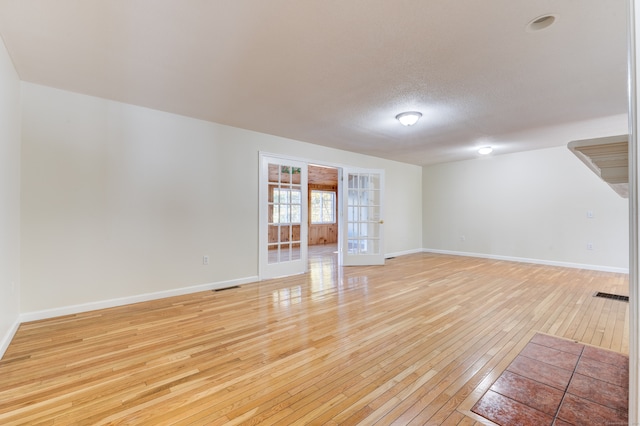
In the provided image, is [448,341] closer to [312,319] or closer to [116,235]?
[312,319]

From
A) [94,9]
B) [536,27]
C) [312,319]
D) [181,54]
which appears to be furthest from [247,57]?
[312,319]

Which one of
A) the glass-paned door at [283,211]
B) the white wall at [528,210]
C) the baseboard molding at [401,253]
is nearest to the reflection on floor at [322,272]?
the glass-paned door at [283,211]

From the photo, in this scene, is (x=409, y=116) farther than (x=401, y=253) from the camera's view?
No

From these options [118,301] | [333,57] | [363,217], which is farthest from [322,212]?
[333,57]

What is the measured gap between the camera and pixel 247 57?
240cm

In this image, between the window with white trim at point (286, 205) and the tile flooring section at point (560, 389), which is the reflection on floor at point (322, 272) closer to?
the window with white trim at point (286, 205)

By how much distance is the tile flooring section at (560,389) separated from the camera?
5.23ft

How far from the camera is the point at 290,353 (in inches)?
89.8

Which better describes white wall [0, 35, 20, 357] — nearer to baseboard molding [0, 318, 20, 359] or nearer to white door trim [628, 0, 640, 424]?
baseboard molding [0, 318, 20, 359]

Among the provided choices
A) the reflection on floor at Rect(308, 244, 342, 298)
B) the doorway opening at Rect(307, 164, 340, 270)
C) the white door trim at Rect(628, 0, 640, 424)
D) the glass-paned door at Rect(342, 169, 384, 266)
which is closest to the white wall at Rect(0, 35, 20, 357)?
the reflection on floor at Rect(308, 244, 342, 298)

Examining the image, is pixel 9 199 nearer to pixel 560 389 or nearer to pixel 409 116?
pixel 409 116

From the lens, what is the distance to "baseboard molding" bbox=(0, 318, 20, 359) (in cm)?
227

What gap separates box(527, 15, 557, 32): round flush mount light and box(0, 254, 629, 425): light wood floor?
7.92 feet

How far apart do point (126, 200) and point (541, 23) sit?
13.9ft
